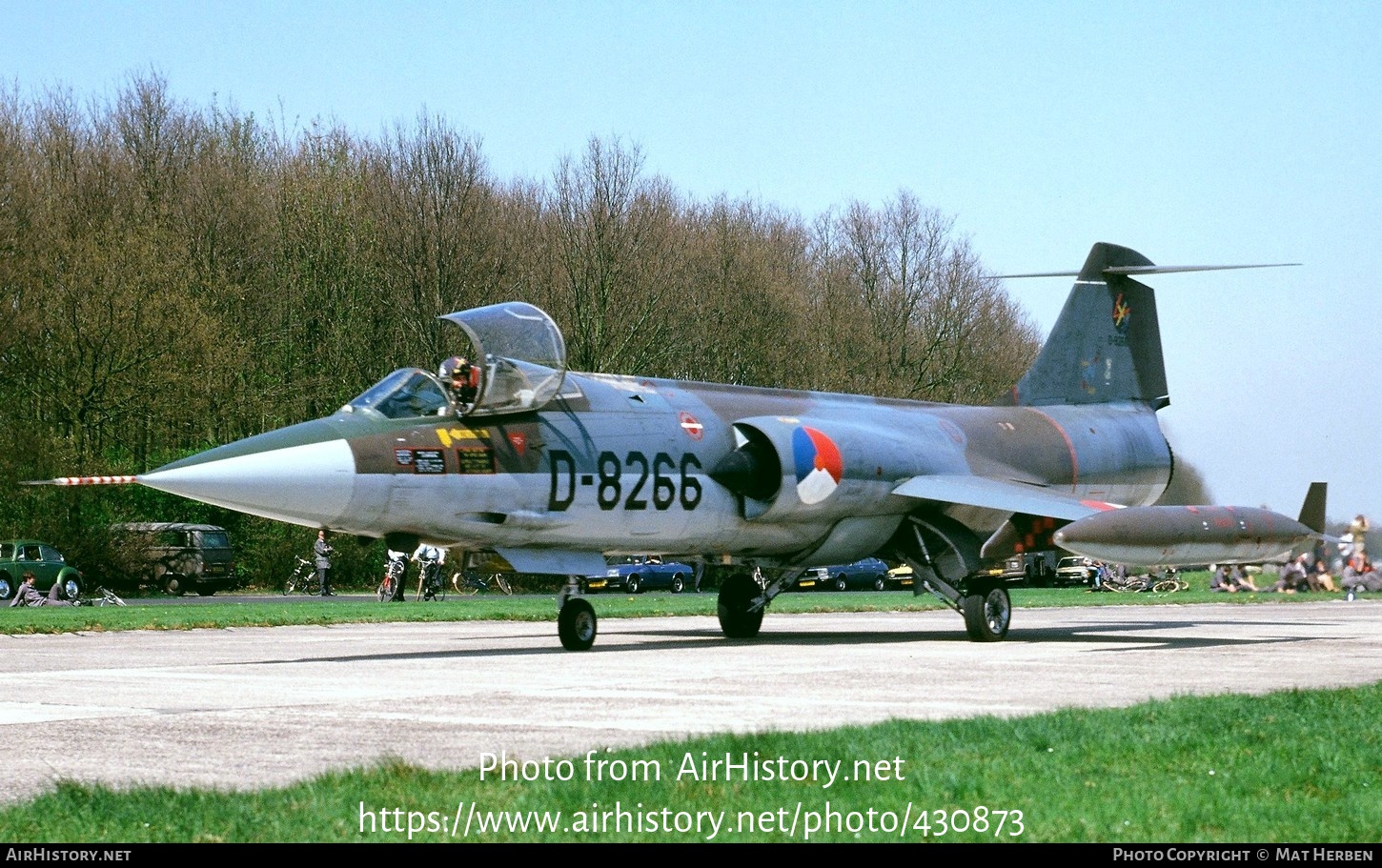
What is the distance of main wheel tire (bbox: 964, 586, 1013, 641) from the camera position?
19922 mm

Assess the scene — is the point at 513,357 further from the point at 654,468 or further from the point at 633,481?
the point at 654,468

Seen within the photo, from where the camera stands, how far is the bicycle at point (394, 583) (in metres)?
37.6

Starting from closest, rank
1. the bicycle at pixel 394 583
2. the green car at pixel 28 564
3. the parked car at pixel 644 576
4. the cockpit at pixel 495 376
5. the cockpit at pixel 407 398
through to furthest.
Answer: the cockpit at pixel 407 398
the cockpit at pixel 495 376
the bicycle at pixel 394 583
the green car at pixel 28 564
the parked car at pixel 644 576

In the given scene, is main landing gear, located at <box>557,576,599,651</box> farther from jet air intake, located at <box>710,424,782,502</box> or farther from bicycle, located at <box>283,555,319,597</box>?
bicycle, located at <box>283,555,319,597</box>

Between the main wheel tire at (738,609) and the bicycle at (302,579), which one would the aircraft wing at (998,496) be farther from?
the bicycle at (302,579)

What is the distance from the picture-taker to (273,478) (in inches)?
597

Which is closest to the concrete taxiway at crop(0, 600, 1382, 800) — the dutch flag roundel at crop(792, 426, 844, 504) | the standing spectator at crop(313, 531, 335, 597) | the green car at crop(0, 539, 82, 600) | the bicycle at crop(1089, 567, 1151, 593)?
the dutch flag roundel at crop(792, 426, 844, 504)

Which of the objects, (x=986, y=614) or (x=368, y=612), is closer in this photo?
(x=986, y=614)

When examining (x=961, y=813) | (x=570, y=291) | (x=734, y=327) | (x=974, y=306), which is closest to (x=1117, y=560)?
(x=961, y=813)

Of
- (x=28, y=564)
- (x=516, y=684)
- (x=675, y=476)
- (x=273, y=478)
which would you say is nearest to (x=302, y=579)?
(x=28, y=564)

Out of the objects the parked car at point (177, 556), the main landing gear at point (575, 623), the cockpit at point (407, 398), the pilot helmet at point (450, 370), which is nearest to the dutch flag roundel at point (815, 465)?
the main landing gear at point (575, 623)

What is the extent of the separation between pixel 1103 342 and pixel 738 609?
8405 millimetres

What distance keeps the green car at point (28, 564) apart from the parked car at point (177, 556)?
2385 millimetres
